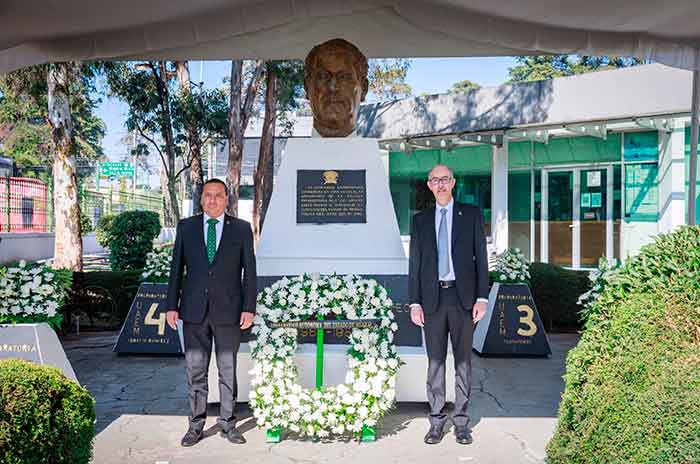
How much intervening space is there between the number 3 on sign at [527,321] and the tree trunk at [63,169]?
7.88m

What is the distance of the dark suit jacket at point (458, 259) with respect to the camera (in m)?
4.67

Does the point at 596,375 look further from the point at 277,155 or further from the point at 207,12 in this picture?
the point at 277,155

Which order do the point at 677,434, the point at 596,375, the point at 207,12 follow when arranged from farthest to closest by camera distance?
the point at 207,12 < the point at 596,375 < the point at 677,434

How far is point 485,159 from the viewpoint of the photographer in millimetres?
18875

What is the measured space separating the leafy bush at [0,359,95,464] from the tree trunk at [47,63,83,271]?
9589 mm

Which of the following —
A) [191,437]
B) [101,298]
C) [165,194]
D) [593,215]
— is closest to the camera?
[191,437]

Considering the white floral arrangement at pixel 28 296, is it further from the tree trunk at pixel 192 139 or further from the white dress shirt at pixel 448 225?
the tree trunk at pixel 192 139

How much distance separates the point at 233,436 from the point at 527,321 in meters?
4.20

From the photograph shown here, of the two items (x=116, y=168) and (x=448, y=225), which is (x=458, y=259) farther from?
(x=116, y=168)

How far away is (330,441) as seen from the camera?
15.5ft

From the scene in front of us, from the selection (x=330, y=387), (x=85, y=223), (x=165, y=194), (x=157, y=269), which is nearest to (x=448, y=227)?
(x=330, y=387)

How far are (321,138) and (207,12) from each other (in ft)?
5.50

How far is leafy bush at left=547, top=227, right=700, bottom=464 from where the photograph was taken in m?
2.46

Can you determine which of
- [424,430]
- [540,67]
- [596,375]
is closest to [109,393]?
[424,430]
